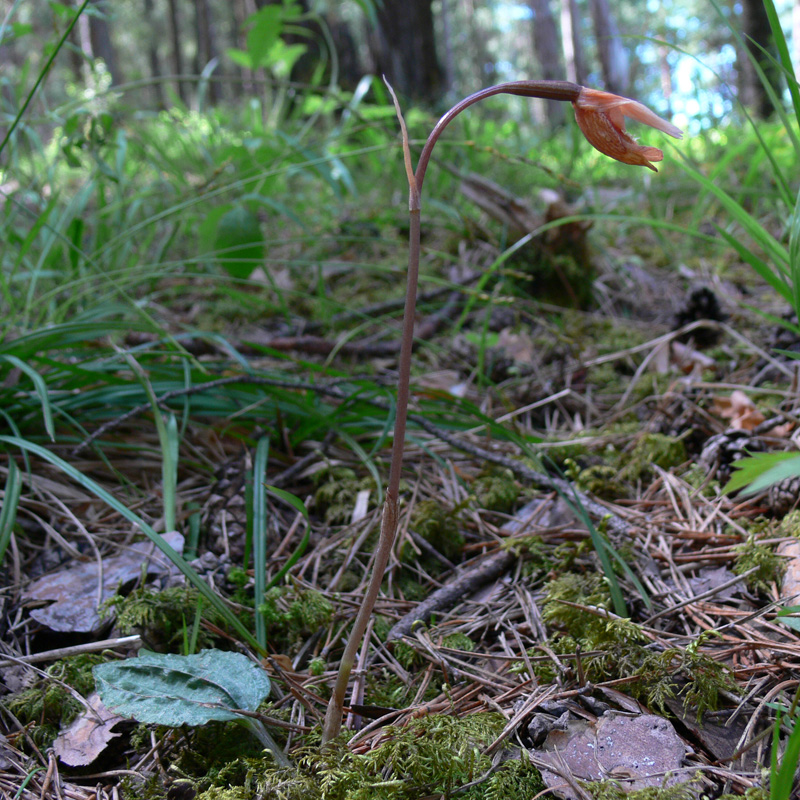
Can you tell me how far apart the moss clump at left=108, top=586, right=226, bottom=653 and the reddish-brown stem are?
37 centimetres

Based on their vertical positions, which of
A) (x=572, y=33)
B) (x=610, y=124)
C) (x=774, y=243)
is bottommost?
(x=774, y=243)

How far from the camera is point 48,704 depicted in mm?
1040

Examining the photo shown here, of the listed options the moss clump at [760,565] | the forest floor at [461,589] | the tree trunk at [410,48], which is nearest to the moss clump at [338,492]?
the forest floor at [461,589]

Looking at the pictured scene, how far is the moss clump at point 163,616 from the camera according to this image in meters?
1.16

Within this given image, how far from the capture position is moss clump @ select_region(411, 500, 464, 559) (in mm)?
1439

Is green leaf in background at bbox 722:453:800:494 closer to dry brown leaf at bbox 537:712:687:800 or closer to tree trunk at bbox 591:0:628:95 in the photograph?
dry brown leaf at bbox 537:712:687:800

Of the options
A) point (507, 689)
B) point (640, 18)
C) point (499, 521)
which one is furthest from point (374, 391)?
point (640, 18)

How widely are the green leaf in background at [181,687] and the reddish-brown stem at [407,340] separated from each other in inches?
5.4

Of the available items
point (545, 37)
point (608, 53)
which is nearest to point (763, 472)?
point (608, 53)

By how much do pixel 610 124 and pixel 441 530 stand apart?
37.5 inches

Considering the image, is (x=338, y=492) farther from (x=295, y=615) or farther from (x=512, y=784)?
(x=512, y=784)

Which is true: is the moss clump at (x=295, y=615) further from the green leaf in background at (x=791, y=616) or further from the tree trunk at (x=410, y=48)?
the tree trunk at (x=410, y=48)

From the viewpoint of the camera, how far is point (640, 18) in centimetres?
3588

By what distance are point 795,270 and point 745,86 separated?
719 cm
